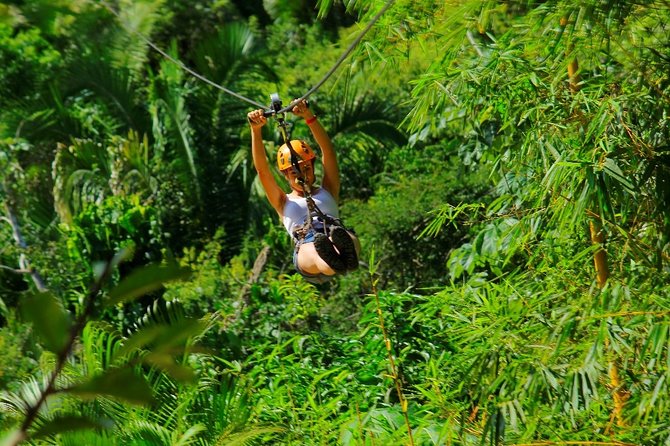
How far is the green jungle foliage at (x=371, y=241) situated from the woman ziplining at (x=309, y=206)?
350mm

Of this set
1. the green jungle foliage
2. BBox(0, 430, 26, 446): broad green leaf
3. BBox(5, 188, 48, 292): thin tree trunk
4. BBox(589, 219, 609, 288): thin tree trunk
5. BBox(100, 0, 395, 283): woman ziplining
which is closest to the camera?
BBox(0, 430, 26, 446): broad green leaf

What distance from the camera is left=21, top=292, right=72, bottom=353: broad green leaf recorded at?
103 cm

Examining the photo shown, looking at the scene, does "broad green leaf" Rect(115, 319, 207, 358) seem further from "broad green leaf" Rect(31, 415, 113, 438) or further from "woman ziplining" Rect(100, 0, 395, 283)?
"woman ziplining" Rect(100, 0, 395, 283)

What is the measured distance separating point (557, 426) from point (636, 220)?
33.6 inches

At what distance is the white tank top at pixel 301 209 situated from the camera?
5043 millimetres

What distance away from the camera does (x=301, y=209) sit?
16.6 ft

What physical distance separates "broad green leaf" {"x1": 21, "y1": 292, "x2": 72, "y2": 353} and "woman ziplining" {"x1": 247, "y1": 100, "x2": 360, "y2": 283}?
3.50 meters

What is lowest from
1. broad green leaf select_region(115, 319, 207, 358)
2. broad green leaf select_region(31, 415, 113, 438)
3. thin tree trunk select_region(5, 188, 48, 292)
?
thin tree trunk select_region(5, 188, 48, 292)

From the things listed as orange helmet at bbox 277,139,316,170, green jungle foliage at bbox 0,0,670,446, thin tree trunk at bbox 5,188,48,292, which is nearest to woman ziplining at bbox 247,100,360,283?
orange helmet at bbox 277,139,316,170

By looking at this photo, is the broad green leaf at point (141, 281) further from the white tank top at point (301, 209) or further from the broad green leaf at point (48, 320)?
the white tank top at point (301, 209)

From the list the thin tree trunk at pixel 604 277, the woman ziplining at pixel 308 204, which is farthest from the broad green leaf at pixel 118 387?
the woman ziplining at pixel 308 204

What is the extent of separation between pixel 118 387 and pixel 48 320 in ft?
0.32

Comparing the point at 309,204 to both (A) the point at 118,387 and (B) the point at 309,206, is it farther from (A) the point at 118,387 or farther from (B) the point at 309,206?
(A) the point at 118,387

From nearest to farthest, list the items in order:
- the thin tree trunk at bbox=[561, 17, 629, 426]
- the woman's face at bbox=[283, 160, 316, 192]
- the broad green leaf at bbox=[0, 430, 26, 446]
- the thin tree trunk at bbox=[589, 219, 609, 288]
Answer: the broad green leaf at bbox=[0, 430, 26, 446] < the thin tree trunk at bbox=[561, 17, 629, 426] < the thin tree trunk at bbox=[589, 219, 609, 288] < the woman's face at bbox=[283, 160, 316, 192]
